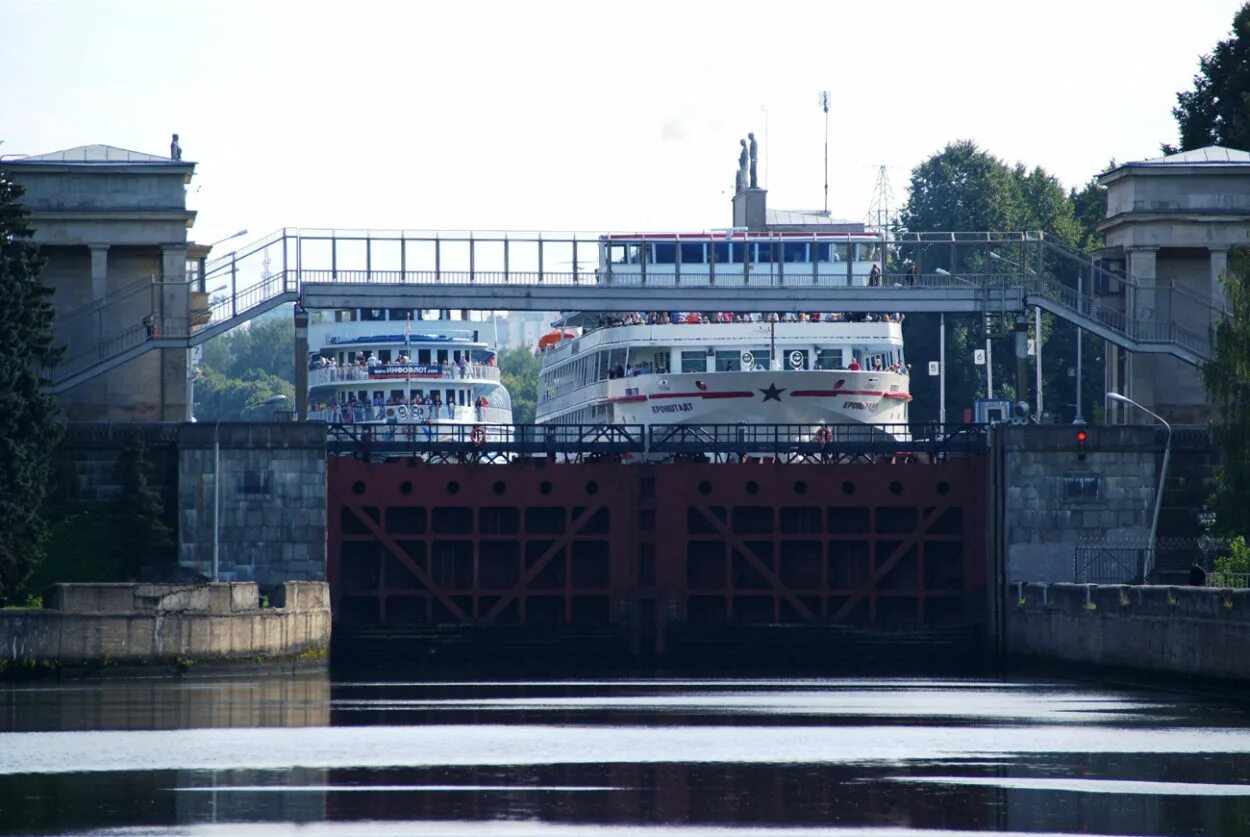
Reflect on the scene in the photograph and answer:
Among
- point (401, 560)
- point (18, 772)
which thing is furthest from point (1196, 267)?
point (18, 772)

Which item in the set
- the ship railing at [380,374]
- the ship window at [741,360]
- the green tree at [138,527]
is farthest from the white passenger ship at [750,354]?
the green tree at [138,527]

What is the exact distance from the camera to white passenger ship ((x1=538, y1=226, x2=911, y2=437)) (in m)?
75.1

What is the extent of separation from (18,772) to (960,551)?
33.7 metres

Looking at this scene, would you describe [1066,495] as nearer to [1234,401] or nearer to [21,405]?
[1234,401]

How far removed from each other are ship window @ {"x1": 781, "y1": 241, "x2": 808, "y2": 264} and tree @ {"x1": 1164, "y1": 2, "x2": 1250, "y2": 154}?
14.1 metres

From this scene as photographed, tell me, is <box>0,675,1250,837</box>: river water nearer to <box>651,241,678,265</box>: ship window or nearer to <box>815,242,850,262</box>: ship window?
<box>651,241,678,265</box>: ship window

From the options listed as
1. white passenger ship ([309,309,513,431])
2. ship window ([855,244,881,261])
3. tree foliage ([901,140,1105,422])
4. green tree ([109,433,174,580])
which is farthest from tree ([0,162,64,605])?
tree foliage ([901,140,1105,422])

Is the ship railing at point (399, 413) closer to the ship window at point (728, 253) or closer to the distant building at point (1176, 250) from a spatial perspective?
the ship window at point (728, 253)

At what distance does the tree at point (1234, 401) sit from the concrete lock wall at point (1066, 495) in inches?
81.9

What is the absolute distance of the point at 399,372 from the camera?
3634 inches

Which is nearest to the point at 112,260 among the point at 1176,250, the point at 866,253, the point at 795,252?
the point at 795,252

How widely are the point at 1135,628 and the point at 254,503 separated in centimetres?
2224

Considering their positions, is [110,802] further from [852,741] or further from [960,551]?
[960,551]

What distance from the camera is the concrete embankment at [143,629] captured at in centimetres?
4922
